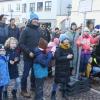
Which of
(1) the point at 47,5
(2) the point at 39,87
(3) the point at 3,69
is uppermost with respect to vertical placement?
(1) the point at 47,5

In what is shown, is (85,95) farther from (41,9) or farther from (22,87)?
(41,9)

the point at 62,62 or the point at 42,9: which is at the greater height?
the point at 42,9

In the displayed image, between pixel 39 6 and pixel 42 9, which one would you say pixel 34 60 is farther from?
pixel 39 6

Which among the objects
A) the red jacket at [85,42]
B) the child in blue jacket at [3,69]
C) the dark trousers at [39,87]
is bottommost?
the dark trousers at [39,87]

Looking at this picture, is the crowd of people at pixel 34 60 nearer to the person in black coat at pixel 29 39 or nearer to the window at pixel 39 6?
the person in black coat at pixel 29 39

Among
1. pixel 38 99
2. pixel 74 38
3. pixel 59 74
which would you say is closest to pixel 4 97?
pixel 38 99

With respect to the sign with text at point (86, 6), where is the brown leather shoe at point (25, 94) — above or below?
below

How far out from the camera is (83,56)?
9.47 meters

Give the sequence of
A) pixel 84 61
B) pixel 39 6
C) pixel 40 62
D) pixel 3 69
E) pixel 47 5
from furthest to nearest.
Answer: pixel 39 6, pixel 47 5, pixel 84 61, pixel 40 62, pixel 3 69

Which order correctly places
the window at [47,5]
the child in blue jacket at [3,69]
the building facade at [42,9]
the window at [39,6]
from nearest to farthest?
the child in blue jacket at [3,69], the building facade at [42,9], the window at [47,5], the window at [39,6]

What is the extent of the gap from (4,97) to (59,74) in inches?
52.2

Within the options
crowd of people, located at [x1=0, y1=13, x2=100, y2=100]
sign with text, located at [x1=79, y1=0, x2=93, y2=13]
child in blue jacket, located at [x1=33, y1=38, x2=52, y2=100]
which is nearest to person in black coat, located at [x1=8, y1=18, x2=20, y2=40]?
crowd of people, located at [x1=0, y1=13, x2=100, y2=100]

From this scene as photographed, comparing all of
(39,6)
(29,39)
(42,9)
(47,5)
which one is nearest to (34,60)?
(29,39)

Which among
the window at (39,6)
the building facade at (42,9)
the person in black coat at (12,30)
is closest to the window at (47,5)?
the building facade at (42,9)
